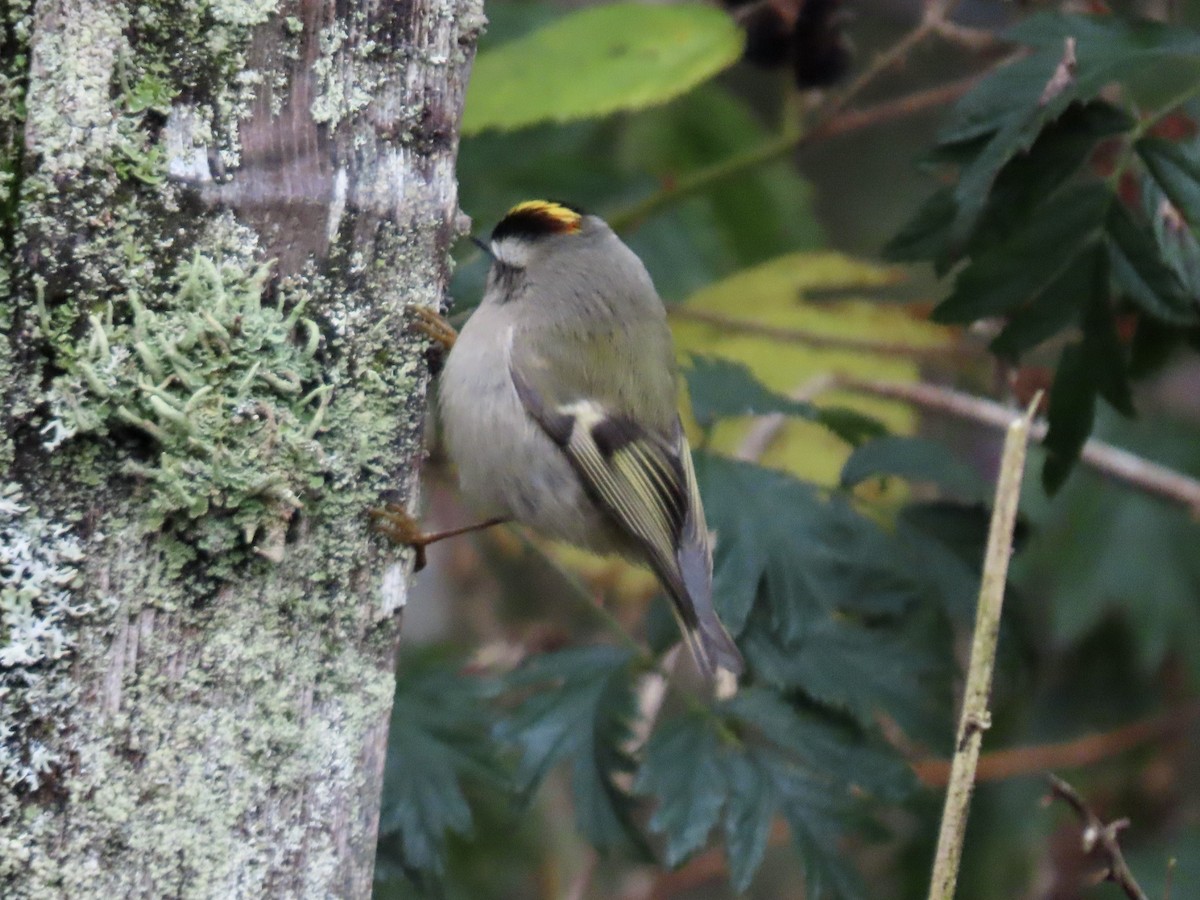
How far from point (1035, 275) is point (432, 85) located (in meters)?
1.03

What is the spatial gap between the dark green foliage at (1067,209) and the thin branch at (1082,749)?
1482 millimetres

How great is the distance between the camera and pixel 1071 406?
6.55 feet

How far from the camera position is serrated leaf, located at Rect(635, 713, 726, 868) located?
1.89 meters

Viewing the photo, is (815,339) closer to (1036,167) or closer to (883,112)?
(883,112)

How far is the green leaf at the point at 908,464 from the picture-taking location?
7.29 feet

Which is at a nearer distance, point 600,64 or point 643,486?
point 643,486

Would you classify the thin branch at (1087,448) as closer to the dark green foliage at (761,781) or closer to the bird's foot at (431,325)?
the dark green foliage at (761,781)

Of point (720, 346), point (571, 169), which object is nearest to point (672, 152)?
point (571, 169)

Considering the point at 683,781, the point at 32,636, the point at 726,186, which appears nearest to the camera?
the point at 32,636

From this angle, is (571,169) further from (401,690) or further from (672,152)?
(401,690)

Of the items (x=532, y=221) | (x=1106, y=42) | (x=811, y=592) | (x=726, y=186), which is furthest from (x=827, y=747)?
(x=726, y=186)

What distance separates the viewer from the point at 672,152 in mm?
3477

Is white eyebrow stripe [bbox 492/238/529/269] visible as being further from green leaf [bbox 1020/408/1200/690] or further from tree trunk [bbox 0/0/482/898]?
green leaf [bbox 1020/408/1200/690]

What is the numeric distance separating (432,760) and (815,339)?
50.8 inches
